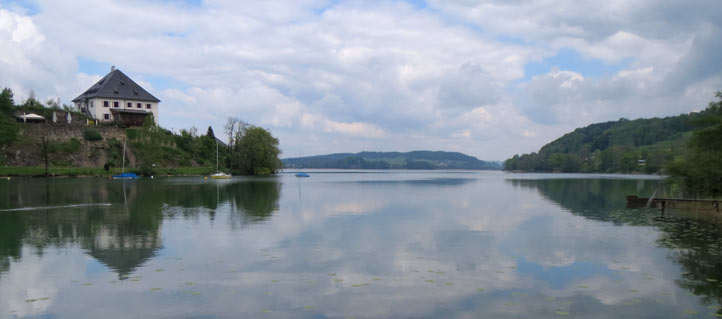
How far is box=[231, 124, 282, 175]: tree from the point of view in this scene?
351 feet

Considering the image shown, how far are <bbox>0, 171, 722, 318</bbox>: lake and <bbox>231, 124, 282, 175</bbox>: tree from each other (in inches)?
3135

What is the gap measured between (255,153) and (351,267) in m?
95.3

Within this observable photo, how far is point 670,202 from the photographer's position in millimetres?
34438

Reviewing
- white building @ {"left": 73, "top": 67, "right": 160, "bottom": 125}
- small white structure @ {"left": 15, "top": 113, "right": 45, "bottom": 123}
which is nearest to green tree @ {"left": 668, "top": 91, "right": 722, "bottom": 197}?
white building @ {"left": 73, "top": 67, "right": 160, "bottom": 125}

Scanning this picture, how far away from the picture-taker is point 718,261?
15539mm

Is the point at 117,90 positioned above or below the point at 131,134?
above

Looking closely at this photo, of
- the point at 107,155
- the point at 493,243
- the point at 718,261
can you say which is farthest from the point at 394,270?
the point at 107,155

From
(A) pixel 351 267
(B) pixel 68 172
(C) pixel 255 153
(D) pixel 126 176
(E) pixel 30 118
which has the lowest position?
(A) pixel 351 267

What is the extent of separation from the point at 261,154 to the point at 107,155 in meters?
30.3

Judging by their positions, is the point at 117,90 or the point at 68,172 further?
the point at 117,90

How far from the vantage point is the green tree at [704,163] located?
33000 mm

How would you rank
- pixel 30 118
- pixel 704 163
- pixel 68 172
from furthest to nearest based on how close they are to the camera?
pixel 30 118, pixel 68 172, pixel 704 163

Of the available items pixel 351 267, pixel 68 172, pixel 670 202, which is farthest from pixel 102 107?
pixel 351 267

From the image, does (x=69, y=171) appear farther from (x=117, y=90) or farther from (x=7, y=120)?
(x=117, y=90)
